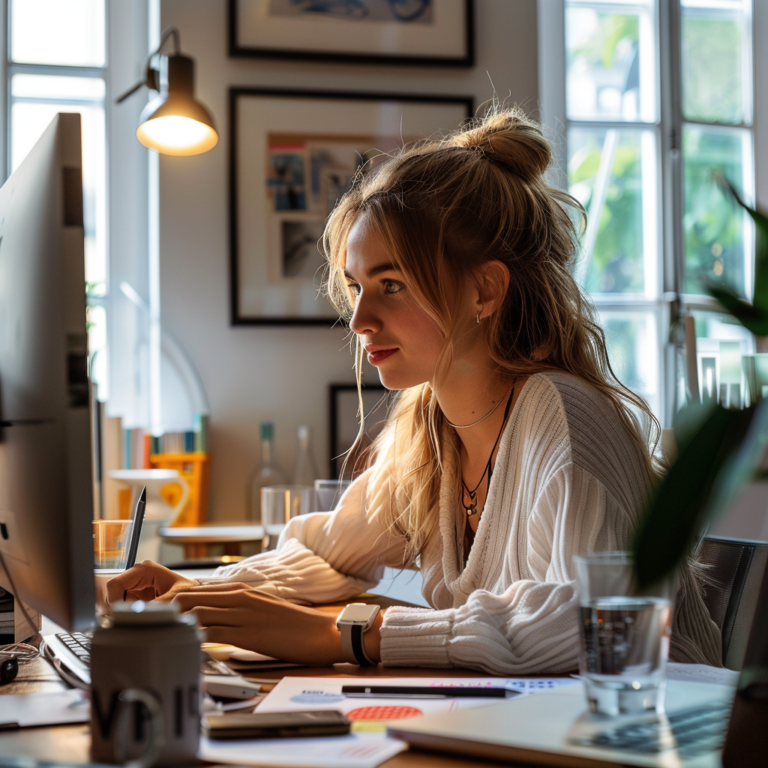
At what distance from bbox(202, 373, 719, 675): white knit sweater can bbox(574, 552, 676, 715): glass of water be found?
13 cm

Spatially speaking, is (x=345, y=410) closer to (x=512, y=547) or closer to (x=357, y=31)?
(x=357, y=31)

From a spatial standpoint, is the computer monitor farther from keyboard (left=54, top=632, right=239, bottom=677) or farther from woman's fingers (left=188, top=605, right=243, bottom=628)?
woman's fingers (left=188, top=605, right=243, bottom=628)

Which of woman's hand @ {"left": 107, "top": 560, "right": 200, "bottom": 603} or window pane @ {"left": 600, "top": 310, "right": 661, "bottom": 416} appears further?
window pane @ {"left": 600, "top": 310, "right": 661, "bottom": 416}

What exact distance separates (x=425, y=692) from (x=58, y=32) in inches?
111

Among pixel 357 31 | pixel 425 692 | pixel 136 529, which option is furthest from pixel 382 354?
pixel 357 31

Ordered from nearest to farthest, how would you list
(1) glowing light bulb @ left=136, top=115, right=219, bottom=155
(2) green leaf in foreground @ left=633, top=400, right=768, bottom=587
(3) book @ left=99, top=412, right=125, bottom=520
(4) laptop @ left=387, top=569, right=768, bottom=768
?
(2) green leaf in foreground @ left=633, top=400, right=768, bottom=587 → (4) laptop @ left=387, top=569, right=768, bottom=768 → (3) book @ left=99, top=412, right=125, bottom=520 → (1) glowing light bulb @ left=136, top=115, right=219, bottom=155

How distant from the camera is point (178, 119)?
88.3 inches

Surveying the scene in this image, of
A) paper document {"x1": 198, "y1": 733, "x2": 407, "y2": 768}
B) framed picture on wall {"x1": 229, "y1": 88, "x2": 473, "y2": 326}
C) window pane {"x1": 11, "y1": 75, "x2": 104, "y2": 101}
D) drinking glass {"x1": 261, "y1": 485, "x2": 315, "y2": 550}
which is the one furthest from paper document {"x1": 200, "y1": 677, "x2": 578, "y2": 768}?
window pane {"x1": 11, "y1": 75, "x2": 104, "y2": 101}

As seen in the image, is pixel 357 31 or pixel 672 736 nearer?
pixel 672 736

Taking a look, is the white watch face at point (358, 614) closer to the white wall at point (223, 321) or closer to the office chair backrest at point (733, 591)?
the office chair backrest at point (733, 591)

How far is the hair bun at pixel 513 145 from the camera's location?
4.31ft

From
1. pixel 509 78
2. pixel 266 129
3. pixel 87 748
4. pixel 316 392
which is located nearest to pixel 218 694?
pixel 87 748

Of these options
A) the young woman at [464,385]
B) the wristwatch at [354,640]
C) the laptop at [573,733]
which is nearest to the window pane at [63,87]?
the young woman at [464,385]

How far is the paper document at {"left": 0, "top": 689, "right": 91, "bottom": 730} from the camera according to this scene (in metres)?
0.64
